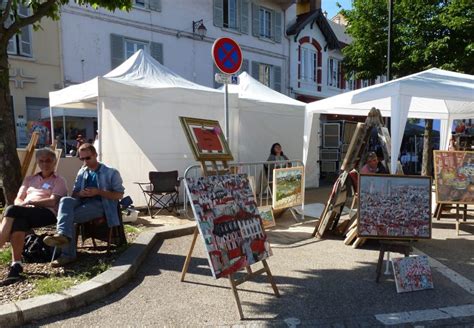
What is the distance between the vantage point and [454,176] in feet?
20.4

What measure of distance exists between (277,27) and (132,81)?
14.2 m

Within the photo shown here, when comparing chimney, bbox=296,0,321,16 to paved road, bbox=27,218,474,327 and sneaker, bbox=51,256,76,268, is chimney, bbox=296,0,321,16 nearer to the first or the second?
paved road, bbox=27,218,474,327

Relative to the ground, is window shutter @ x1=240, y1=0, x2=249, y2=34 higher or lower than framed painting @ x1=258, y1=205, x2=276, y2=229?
higher

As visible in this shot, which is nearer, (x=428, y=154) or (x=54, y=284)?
(x=54, y=284)

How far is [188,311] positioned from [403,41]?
1076 cm

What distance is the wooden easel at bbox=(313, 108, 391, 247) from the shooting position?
17.2ft

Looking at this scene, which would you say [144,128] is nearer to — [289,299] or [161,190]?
→ [161,190]

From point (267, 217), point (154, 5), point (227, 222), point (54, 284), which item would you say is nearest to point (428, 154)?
point (267, 217)

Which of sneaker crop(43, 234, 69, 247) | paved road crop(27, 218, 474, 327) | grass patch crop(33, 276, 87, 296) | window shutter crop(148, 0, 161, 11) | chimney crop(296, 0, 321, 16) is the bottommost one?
paved road crop(27, 218, 474, 327)

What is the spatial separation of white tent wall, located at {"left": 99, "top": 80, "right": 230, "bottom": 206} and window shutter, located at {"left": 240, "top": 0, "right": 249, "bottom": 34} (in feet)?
36.8

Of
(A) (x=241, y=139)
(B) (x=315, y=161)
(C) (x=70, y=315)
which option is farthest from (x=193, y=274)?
(B) (x=315, y=161)

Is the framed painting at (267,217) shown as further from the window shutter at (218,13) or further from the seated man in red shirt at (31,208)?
the window shutter at (218,13)

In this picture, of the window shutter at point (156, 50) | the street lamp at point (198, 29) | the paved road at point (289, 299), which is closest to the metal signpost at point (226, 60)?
the paved road at point (289, 299)

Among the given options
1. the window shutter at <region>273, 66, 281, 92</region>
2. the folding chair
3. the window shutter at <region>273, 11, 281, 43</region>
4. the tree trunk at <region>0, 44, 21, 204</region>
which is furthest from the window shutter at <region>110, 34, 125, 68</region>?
the tree trunk at <region>0, 44, 21, 204</region>
